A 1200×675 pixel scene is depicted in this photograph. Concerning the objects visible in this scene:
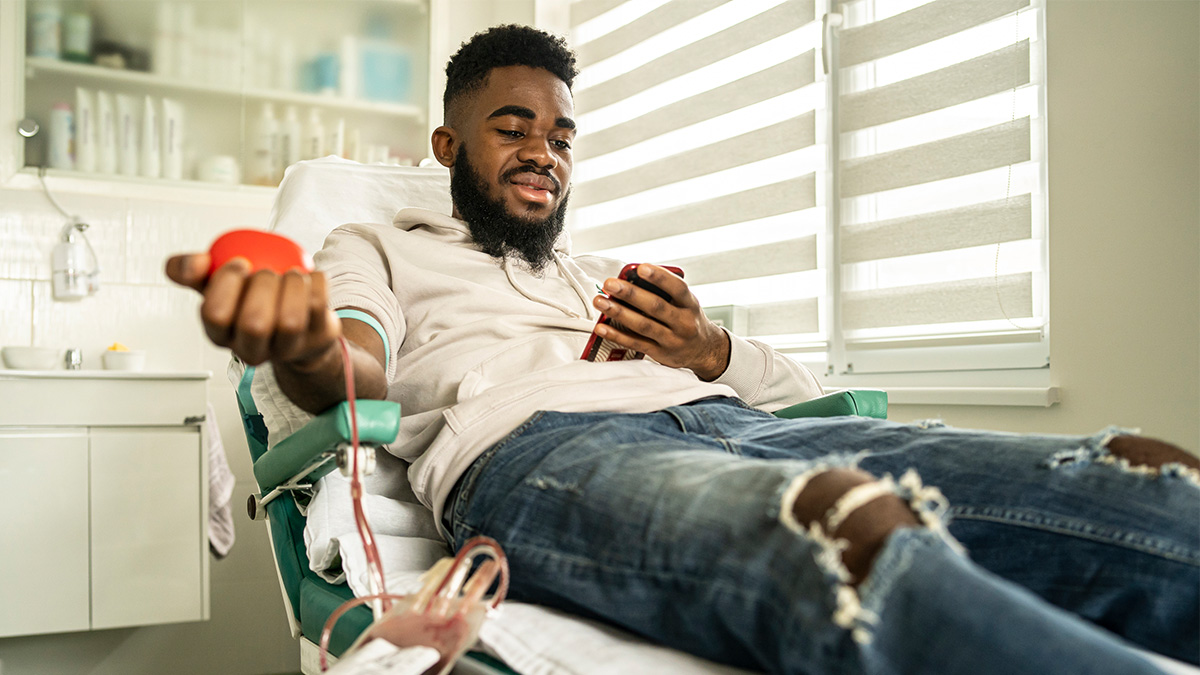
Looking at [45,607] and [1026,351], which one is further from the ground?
[1026,351]

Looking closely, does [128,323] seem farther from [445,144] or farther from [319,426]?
[319,426]

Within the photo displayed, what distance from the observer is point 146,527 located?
1913 millimetres

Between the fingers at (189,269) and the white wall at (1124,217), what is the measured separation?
4.59ft

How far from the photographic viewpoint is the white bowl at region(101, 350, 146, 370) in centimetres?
221

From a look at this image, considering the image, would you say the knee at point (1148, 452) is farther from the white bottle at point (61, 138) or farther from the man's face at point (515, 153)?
the white bottle at point (61, 138)

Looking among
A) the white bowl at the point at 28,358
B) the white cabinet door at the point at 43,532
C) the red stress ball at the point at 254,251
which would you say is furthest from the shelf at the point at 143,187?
the red stress ball at the point at 254,251

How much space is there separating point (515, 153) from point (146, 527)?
128cm

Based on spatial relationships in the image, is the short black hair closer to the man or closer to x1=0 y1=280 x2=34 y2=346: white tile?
the man

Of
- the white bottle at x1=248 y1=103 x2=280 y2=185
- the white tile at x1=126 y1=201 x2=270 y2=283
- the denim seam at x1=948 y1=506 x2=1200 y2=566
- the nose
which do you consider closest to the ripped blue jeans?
the denim seam at x1=948 y1=506 x2=1200 y2=566

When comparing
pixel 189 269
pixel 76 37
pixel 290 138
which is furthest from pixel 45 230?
pixel 189 269

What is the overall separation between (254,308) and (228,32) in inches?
89.5

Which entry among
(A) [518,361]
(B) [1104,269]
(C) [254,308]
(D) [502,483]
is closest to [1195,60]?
(B) [1104,269]

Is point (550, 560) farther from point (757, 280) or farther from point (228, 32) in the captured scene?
point (228, 32)

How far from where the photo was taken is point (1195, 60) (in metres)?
1.33
